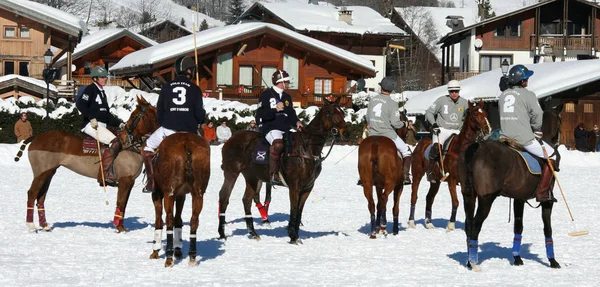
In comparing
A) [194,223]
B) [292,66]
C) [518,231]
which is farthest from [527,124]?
[292,66]

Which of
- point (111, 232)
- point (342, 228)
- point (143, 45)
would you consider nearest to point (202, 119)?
point (111, 232)

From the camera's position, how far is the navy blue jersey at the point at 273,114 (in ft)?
50.3

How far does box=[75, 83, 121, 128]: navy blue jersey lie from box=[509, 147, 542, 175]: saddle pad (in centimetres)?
734

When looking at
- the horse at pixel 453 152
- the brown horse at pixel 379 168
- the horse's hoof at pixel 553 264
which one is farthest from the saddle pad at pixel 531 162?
the brown horse at pixel 379 168

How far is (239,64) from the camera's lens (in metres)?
56.4

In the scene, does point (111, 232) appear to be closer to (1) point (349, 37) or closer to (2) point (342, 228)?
(2) point (342, 228)

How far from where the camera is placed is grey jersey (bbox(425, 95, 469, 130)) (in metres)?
16.8

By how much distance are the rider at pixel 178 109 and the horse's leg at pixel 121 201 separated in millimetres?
3125

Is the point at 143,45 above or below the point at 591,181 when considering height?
above

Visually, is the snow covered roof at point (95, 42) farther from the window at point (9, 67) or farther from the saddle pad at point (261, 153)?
the saddle pad at point (261, 153)

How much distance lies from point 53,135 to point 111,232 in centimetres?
203

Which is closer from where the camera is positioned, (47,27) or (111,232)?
(111,232)

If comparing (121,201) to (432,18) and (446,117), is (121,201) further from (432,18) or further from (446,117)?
(432,18)

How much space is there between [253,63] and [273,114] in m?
39.6
